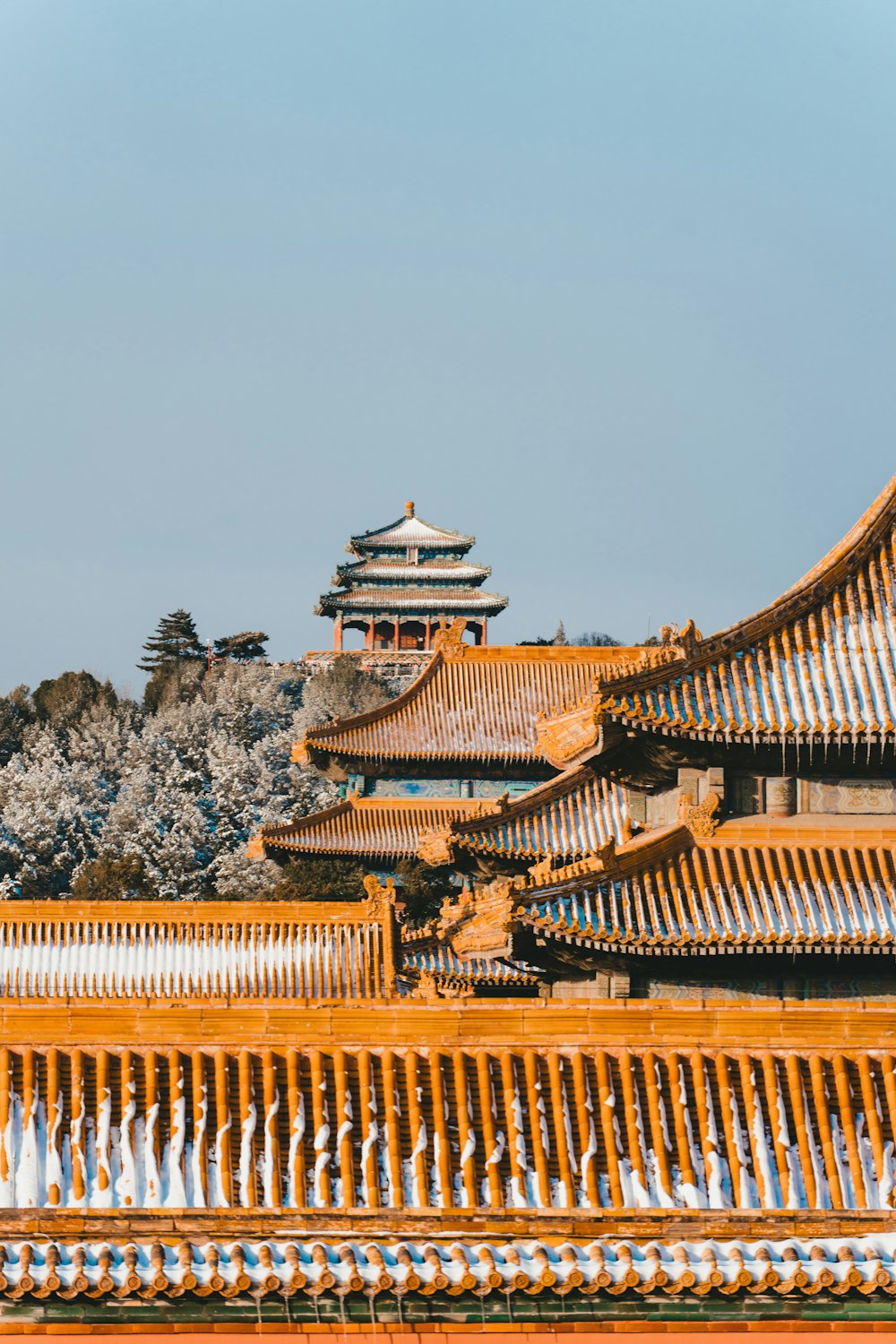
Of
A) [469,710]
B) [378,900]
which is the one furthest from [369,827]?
[378,900]

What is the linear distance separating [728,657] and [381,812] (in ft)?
83.2

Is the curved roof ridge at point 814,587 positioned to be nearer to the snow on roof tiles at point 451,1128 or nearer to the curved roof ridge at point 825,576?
the curved roof ridge at point 825,576

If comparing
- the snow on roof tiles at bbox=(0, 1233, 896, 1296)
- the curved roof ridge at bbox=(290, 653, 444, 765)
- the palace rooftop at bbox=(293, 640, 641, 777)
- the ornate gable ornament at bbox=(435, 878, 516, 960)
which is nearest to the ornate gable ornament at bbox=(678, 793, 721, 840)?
the ornate gable ornament at bbox=(435, 878, 516, 960)

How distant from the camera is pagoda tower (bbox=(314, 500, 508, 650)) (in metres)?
97.2

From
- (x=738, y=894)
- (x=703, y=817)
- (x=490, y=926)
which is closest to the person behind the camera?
(x=738, y=894)

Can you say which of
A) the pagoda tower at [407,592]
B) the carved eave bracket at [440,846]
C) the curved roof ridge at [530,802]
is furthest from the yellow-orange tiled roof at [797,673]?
the pagoda tower at [407,592]

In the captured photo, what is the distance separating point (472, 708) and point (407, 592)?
53.2m

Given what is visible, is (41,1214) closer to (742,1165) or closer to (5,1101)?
(5,1101)

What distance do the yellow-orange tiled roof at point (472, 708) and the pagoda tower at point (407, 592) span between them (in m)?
49.5

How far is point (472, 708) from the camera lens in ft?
149

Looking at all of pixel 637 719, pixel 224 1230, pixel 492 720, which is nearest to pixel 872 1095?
pixel 224 1230

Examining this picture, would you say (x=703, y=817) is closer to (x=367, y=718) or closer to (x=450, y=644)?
(x=367, y=718)

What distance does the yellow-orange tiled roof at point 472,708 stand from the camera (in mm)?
44312

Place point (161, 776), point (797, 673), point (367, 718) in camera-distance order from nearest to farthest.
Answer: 1. point (797, 673)
2. point (367, 718)
3. point (161, 776)
